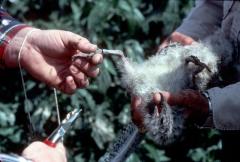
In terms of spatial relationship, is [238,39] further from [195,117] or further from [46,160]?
[46,160]

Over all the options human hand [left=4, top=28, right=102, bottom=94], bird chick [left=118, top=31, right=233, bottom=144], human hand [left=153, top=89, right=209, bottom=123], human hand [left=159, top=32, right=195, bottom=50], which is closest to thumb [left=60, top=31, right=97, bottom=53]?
human hand [left=4, top=28, right=102, bottom=94]

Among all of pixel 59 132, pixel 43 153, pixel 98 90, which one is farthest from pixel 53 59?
pixel 98 90

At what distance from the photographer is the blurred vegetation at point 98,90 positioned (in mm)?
2797

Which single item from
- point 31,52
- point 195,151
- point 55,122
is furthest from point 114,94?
point 31,52

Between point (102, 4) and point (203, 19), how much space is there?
716 mm

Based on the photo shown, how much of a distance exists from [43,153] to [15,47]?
54 centimetres

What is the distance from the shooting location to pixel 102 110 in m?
2.91

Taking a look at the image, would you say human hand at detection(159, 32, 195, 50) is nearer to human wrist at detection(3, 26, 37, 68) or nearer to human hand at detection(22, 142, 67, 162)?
human wrist at detection(3, 26, 37, 68)

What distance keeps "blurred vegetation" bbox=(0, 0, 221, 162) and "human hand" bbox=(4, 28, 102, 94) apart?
0.88 m

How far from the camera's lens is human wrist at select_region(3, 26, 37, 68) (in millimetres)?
1841

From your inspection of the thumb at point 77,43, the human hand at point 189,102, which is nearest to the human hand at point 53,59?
the thumb at point 77,43

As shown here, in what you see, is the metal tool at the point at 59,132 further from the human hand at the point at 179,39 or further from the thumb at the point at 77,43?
the human hand at the point at 179,39

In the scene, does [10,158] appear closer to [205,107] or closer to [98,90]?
[205,107]

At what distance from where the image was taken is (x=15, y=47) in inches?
72.6
